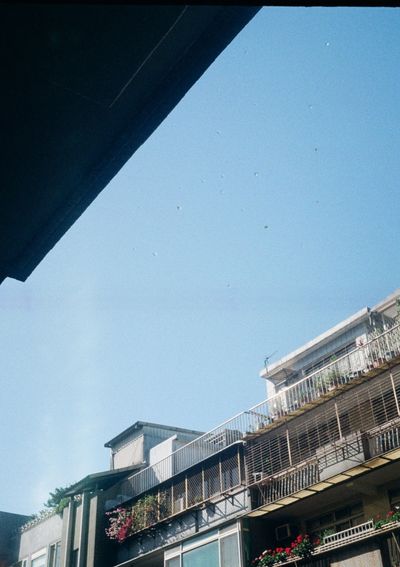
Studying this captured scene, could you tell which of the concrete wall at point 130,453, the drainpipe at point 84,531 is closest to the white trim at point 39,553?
the drainpipe at point 84,531

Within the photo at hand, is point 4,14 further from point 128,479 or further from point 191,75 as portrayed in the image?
point 128,479

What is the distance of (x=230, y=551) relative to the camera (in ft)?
72.2

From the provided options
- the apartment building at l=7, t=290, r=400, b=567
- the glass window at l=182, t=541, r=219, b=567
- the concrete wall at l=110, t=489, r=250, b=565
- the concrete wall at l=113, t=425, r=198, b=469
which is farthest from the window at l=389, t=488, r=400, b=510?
the concrete wall at l=113, t=425, r=198, b=469

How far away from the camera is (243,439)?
77.9 feet

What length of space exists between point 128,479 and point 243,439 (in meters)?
9.79

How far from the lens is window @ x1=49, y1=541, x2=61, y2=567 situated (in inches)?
1292

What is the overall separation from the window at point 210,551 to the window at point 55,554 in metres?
10.2

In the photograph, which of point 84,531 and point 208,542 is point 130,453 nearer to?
point 84,531

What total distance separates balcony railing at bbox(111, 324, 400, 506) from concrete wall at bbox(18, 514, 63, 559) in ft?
21.1

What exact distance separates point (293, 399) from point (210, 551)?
6399mm

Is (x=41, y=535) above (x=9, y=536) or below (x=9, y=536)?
below

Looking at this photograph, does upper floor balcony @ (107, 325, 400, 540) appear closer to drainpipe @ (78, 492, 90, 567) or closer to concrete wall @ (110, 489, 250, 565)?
concrete wall @ (110, 489, 250, 565)

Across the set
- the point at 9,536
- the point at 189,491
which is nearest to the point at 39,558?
the point at 9,536

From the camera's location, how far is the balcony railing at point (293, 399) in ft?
69.9
